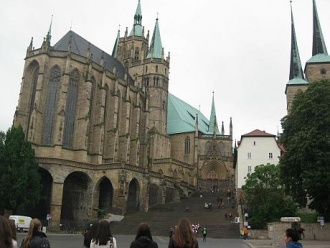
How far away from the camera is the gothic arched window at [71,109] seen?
168 feet

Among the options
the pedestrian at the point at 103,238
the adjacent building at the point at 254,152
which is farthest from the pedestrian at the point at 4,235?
the adjacent building at the point at 254,152

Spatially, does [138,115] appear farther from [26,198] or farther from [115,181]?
[26,198]

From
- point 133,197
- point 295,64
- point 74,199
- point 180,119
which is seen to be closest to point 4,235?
point 74,199

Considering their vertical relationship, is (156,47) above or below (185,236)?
above

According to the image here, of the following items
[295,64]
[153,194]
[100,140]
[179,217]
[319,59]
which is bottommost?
[179,217]

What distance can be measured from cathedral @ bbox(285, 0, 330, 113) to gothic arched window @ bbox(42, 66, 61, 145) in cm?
3426

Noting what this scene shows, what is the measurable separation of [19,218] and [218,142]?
4235 cm

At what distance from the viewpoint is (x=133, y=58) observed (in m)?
76.6

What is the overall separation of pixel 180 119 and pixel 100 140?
1025 inches

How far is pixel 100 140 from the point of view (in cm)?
5238

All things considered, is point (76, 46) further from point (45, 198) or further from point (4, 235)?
point (4, 235)

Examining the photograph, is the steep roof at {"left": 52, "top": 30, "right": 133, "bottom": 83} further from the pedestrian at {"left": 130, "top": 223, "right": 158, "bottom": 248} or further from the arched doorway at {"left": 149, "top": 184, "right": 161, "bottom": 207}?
the pedestrian at {"left": 130, "top": 223, "right": 158, "bottom": 248}

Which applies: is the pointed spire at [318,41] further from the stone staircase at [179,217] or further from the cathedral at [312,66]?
the stone staircase at [179,217]

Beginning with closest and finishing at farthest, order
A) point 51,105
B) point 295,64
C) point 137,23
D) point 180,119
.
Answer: point 51,105
point 295,64
point 180,119
point 137,23
